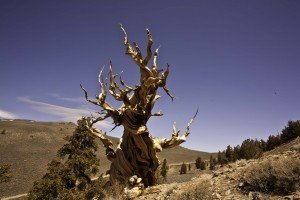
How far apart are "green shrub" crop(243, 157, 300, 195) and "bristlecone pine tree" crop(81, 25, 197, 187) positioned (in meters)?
5.52

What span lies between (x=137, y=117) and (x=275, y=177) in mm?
6589

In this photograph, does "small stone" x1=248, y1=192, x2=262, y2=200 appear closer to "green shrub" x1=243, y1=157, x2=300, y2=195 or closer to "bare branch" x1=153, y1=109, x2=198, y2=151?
"green shrub" x1=243, y1=157, x2=300, y2=195

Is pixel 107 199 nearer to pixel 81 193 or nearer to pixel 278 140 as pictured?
pixel 81 193

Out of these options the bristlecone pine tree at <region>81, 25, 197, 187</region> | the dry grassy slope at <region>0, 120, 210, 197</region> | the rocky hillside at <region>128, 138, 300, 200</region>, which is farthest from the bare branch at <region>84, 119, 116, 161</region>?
the dry grassy slope at <region>0, 120, 210, 197</region>

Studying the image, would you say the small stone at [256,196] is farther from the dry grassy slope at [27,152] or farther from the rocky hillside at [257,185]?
the dry grassy slope at [27,152]

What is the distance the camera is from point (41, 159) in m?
48.9

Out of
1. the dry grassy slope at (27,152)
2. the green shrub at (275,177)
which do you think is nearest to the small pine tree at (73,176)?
the green shrub at (275,177)

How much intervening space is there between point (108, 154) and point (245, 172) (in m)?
7.22

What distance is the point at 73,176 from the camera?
17062 millimetres

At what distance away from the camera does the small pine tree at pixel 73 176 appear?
15523mm

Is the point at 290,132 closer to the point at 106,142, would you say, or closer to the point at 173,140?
the point at 173,140

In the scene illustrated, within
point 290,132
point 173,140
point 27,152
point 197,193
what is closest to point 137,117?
point 173,140

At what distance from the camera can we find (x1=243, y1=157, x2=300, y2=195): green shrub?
5.33 m

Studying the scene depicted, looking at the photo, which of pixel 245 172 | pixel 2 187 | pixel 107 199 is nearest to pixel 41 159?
pixel 2 187
